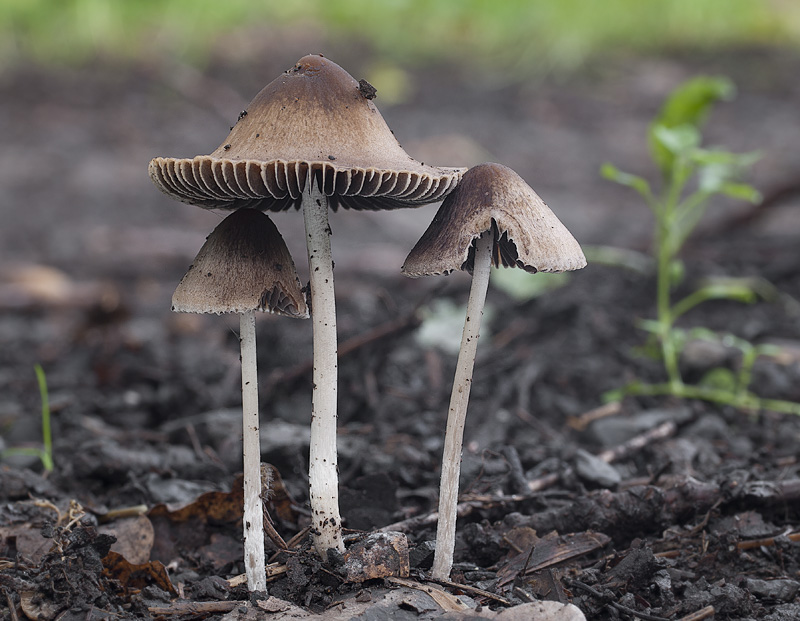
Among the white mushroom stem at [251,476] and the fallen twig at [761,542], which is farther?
the fallen twig at [761,542]

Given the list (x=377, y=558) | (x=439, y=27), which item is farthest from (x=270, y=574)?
(x=439, y=27)

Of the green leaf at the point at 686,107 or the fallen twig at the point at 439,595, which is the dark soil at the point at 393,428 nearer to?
the fallen twig at the point at 439,595

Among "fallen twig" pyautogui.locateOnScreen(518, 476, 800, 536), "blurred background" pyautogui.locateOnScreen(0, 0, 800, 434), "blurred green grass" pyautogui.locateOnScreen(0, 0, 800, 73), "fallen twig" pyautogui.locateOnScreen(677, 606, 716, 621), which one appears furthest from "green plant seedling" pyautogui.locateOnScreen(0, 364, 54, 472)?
"blurred green grass" pyautogui.locateOnScreen(0, 0, 800, 73)

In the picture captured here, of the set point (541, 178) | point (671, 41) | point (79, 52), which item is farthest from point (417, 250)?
point (671, 41)

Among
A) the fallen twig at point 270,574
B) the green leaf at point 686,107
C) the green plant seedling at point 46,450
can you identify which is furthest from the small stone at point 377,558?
the green leaf at point 686,107

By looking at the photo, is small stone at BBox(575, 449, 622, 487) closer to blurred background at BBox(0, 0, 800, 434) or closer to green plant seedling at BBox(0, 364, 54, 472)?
green plant seedling at BBox(0, 364, 54, 472)

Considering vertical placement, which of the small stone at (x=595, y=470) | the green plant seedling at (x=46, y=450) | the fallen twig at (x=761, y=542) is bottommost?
the fallen twig at (x=761, y=542)
